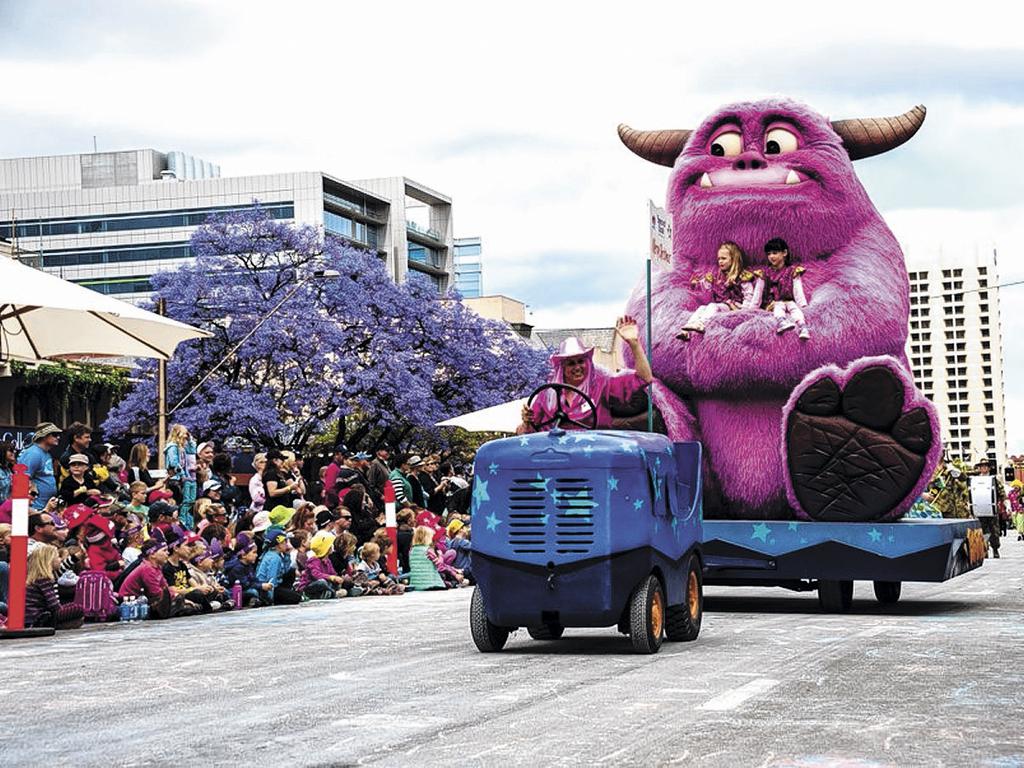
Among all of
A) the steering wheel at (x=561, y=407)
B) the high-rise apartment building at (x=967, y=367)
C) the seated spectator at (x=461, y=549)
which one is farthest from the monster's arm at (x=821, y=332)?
the high-rise apartment building at (x=967, y=367)

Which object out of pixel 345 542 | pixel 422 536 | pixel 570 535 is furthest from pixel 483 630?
pixel 422 536

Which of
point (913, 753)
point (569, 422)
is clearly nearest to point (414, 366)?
point (569, 422)

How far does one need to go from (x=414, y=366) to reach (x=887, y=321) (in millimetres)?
38464

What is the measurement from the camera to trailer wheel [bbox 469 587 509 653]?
1133cm

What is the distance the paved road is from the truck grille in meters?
0.74

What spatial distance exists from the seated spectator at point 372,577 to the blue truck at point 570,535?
921 cm

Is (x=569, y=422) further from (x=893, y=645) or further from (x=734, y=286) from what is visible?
(x=734, y=286)

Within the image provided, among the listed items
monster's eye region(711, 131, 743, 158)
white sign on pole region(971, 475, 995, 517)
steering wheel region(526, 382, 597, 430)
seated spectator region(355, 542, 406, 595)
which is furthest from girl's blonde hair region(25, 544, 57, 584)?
white sign on pole region(971, 475, 995, 517)

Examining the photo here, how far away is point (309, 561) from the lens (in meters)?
19.7

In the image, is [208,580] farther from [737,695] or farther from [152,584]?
[737,695]

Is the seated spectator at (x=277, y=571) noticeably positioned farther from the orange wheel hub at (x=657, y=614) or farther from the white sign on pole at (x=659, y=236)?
the orange wheel hub at (x=657, y=614)

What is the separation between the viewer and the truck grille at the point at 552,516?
11008mm

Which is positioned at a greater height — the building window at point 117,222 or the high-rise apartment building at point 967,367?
the building window at point 117,222

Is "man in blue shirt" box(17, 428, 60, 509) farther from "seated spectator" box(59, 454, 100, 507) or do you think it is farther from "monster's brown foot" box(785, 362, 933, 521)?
"monster's brown foot" box(785, 362, 933, 521)
